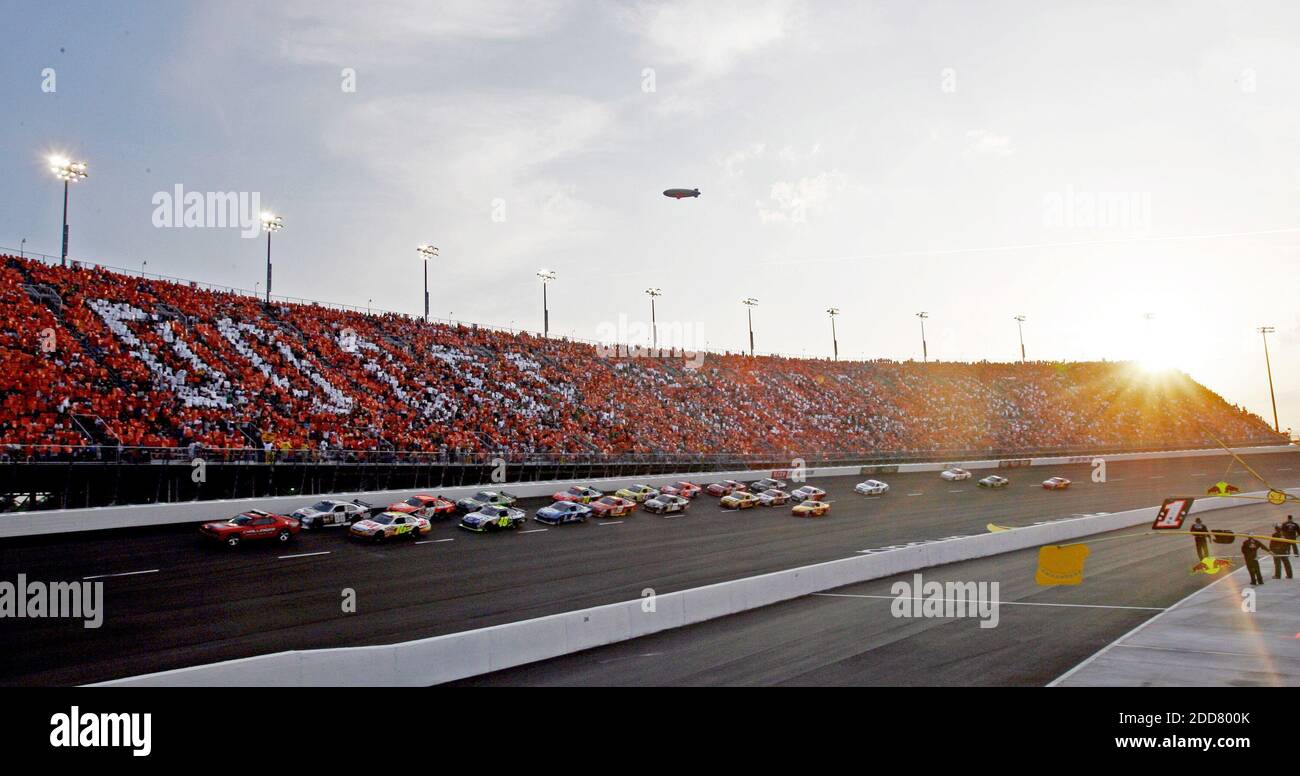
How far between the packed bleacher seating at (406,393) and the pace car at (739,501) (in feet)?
33.7

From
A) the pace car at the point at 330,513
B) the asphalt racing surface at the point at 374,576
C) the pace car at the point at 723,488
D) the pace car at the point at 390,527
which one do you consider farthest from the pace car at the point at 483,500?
the pace car at the point at 723,488

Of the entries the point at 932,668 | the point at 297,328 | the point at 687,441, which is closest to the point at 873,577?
the point at 932,668

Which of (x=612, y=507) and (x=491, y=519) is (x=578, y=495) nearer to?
(x=612, y=507)

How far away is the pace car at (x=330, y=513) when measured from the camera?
95.2ft

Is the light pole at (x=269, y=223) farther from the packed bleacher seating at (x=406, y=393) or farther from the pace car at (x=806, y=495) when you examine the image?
the pace car at (x=806, y=495)

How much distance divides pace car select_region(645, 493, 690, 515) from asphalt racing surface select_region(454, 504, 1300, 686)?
14.5 meters

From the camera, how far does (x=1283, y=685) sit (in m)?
13.5

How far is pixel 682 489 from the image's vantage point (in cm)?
4316

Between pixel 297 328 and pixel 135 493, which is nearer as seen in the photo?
pixel 135 493

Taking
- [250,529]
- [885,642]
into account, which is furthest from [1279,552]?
[250,529]

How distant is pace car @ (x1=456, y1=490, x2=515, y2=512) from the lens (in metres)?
34.1

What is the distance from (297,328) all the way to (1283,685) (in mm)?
46167

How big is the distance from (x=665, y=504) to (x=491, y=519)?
1025cm
